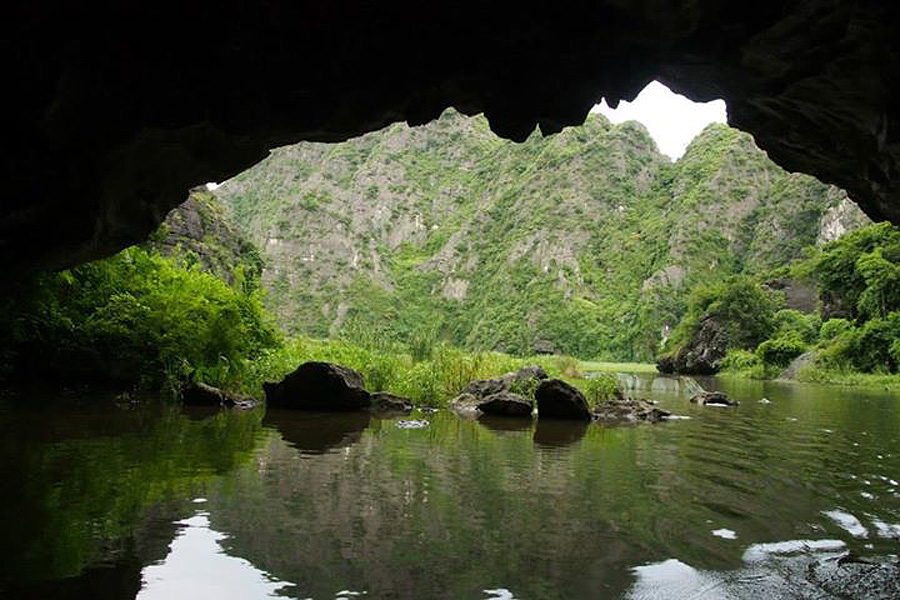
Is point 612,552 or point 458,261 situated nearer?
point 612,552

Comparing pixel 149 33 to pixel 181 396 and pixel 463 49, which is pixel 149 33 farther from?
pixel 181 396

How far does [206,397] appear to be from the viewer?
51.4 ft

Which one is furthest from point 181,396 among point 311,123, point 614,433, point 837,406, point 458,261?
point 458,261

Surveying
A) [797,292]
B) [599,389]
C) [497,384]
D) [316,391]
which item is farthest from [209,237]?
[797,292]

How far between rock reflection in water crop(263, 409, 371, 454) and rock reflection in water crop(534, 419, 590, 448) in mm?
3444

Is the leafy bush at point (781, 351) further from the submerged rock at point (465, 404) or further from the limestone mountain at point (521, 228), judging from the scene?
the submerged rock at point (465, 404)

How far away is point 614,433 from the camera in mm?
13992

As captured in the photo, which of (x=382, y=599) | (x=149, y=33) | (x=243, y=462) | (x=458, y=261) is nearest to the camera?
(x=382, y=599)

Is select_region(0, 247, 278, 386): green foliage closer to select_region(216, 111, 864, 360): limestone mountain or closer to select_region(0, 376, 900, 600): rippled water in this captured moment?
select_region(0, 376, 900, 600): rippled water

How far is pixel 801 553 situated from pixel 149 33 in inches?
273

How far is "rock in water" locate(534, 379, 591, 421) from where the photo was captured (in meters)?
16.4

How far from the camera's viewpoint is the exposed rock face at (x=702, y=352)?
6781 centimetres

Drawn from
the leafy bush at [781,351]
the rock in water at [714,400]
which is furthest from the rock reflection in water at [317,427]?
the leafy bush at [781,351]

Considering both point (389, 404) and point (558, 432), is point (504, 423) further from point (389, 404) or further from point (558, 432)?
point (389, 404)
